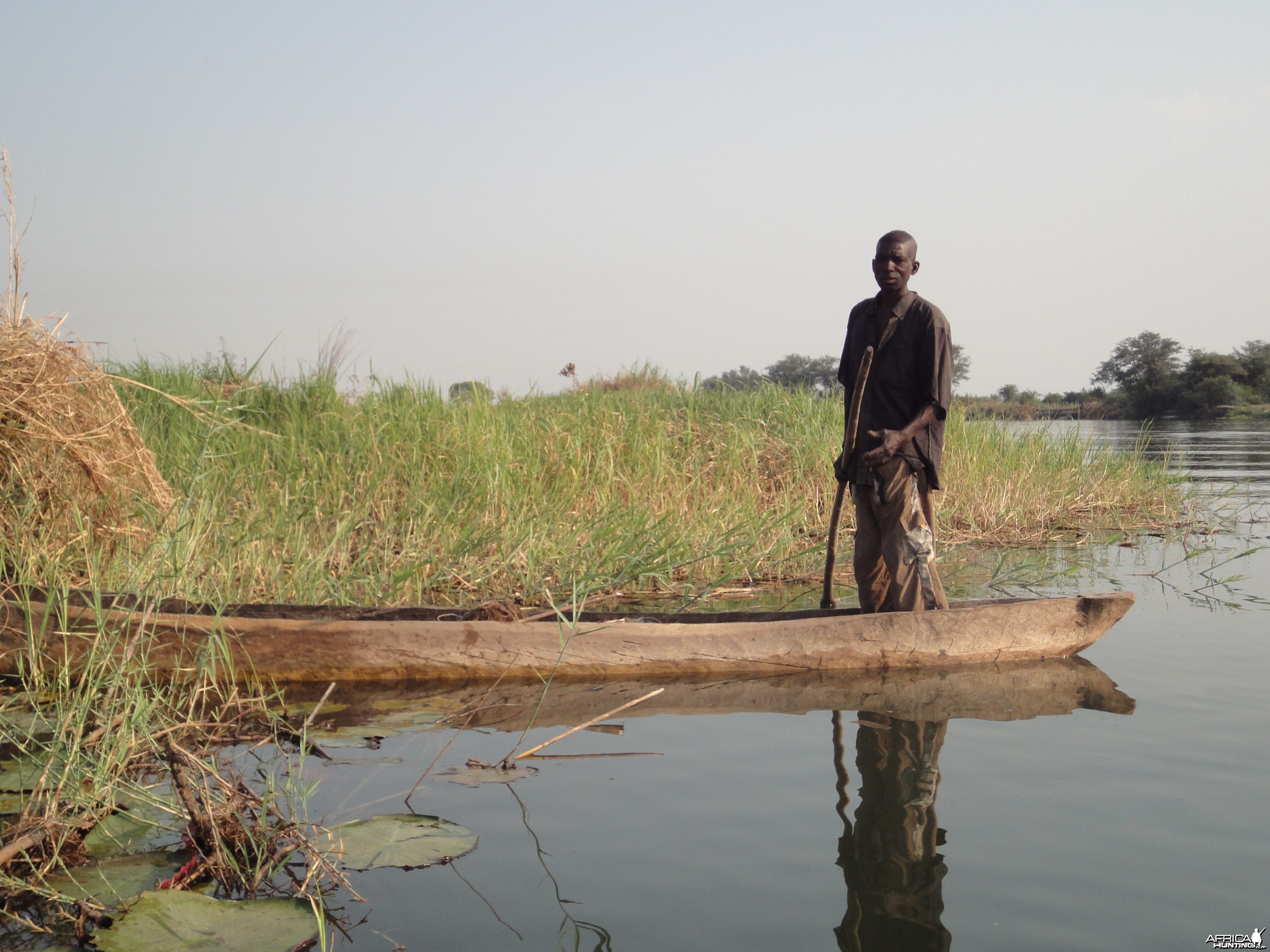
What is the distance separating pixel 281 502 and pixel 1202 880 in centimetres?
458

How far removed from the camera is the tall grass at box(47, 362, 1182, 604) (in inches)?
186

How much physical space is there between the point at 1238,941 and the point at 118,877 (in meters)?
2.34

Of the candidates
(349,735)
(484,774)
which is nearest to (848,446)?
(484,774)

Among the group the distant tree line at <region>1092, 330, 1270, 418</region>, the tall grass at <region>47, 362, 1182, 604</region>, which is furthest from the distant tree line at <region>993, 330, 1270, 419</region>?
the tall grass at <region>47, 362, 1182, 604</region>

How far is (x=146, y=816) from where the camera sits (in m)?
2.45

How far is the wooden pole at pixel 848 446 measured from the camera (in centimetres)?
374

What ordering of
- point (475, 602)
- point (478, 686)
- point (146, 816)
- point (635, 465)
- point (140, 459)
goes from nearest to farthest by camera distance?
1. point (146, 816)
2. point (478, 686)
3. point (140, 459)
4. point (475, 602)
5. point (635, 465)

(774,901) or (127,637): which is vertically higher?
(127,637)

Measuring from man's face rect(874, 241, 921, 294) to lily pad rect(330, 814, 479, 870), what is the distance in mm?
2533

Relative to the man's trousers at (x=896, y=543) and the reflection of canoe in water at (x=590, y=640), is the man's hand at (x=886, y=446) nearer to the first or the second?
the man's trousers at (x=896, y=543)

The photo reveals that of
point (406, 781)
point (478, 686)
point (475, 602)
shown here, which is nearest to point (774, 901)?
point (406, 781)

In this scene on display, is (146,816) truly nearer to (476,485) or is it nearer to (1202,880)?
(1202,880)

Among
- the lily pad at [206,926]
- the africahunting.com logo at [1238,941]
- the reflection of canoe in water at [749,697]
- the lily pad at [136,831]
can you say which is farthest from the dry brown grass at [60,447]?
the africahunting.com logo at [1238,941]

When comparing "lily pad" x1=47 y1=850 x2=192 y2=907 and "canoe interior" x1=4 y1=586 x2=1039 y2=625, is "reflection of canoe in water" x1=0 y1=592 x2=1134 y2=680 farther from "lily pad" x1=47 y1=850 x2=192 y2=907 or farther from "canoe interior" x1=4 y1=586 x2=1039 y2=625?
"lily pad" x1=47 y1=850 x2=192 y2=907
